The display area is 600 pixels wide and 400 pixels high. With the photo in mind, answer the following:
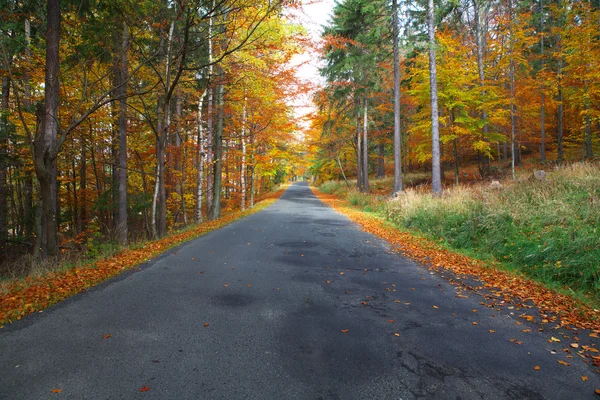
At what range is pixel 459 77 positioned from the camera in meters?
15.6

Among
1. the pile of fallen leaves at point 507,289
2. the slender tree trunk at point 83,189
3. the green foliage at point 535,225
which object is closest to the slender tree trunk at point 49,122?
the slender tree trunk at point 83,189

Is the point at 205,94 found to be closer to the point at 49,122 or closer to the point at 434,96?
the point at 49,122

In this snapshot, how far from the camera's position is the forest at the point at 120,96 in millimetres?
6660

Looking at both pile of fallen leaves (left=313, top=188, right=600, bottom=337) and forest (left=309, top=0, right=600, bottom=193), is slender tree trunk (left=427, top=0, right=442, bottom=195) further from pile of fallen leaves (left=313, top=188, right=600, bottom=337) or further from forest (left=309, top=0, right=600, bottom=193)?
pile of fallen leaves (left=313, top=188, right=600, bottom=337)

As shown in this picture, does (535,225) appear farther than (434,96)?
No

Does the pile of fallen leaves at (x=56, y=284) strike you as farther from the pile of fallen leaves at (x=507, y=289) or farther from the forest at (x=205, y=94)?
the pile of fallen leaves at (x=507, y=289)

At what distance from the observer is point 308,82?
57.3 ft

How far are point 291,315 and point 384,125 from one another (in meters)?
23.0

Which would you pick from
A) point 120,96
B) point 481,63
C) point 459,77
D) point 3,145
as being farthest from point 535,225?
point 481,63

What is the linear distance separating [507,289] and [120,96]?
8412mm

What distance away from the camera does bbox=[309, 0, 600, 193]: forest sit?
14266mm

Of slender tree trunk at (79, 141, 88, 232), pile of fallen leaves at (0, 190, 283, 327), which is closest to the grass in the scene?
pile of fallen leaves at (0, 190, 283, 327)

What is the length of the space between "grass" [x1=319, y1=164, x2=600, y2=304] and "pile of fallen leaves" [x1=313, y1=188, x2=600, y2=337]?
0.38 metres

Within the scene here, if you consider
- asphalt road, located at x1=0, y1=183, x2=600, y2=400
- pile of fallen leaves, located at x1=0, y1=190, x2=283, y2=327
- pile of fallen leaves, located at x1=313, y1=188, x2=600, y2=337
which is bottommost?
pile of fallen leaves, located at x1=313, y1=188, x2=600, y2=337
